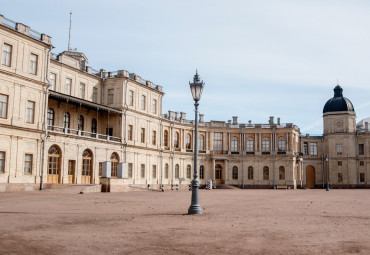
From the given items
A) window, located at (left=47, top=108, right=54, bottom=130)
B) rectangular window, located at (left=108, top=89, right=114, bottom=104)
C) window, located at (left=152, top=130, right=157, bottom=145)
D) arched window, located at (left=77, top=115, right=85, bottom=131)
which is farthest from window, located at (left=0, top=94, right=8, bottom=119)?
window, located at (left=152, top=130, right=157, bottom=145)

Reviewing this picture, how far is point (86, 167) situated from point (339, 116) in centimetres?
5021

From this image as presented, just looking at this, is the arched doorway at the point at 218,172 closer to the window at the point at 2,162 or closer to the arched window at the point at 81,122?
the arched window at the point at 81,122

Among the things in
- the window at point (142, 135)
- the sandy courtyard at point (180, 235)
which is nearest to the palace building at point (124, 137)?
the window at point (142, 135)

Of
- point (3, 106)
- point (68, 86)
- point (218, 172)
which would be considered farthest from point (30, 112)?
point (218, 172)

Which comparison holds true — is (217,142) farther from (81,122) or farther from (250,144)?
(81,122)

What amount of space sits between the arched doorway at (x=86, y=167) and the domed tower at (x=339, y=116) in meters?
48.9

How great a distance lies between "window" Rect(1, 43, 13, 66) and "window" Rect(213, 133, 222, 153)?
39541 millimetres

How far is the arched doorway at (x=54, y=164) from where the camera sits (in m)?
36.1

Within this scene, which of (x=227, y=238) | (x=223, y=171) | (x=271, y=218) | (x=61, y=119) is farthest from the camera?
(x=223, y=171)

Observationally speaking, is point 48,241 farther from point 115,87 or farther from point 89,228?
point 115,87

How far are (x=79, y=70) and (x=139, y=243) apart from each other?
37547 mm

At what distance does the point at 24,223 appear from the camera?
36.7ft

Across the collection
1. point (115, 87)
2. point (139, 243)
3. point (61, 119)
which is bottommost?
point (139, 243)

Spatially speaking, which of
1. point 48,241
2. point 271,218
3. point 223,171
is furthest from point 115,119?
point 48,241
